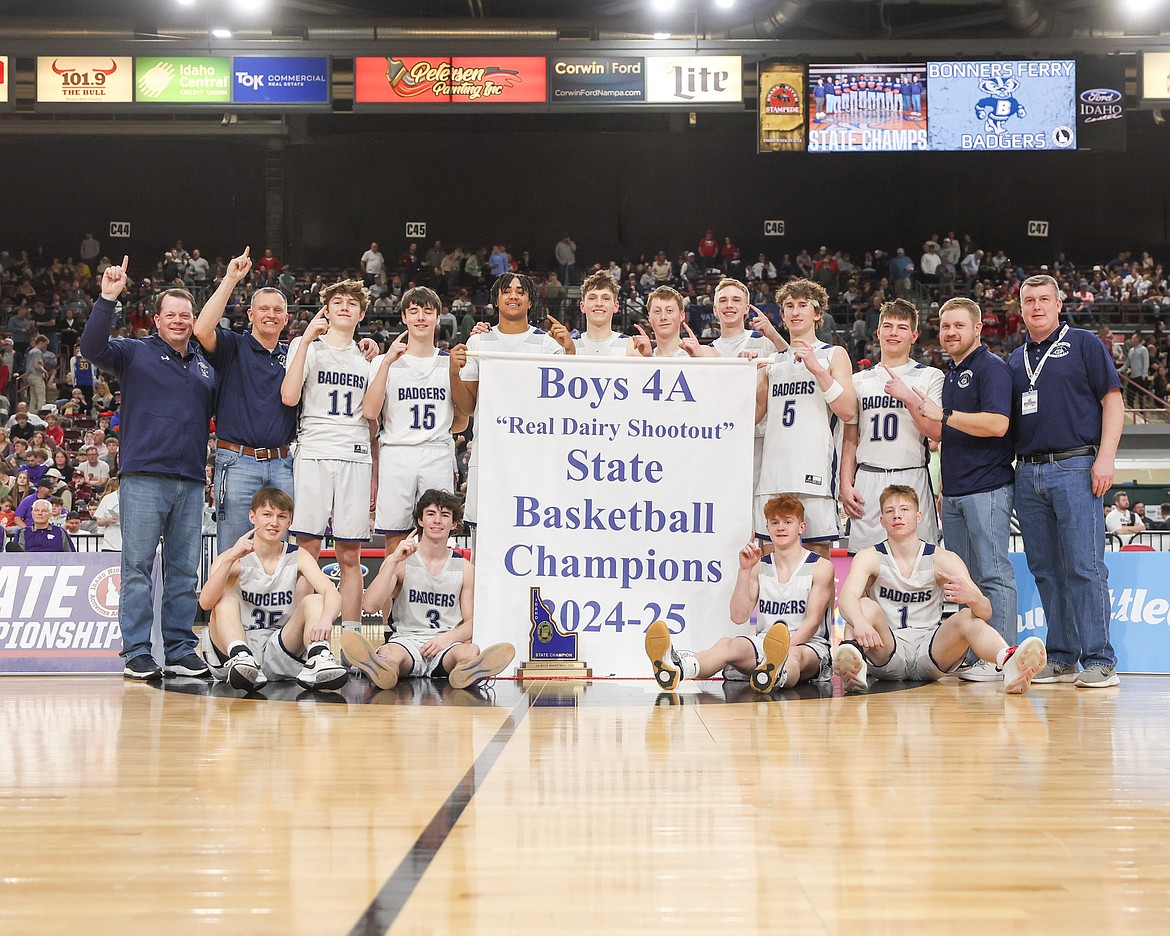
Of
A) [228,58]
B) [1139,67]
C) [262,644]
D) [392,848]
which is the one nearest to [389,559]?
[262,644]

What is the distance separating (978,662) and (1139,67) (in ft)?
59.6

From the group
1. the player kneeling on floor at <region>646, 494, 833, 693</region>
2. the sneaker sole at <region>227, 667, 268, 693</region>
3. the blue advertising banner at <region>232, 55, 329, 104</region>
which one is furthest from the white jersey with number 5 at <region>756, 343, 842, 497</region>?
the blue advertising banner at <region>232, 55, 329, 104</region>

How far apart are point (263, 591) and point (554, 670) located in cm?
161

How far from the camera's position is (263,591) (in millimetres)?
6105

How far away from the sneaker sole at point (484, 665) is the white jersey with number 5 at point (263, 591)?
3.49 ft

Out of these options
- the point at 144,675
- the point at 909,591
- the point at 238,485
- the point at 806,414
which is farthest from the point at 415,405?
the point at 909,591

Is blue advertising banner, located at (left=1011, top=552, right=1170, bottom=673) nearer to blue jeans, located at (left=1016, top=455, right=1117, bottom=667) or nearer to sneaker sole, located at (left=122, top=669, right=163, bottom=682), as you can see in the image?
blue jeans, located at (left=1016, top=455, right=1117, bottom=667)

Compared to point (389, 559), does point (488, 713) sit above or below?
below

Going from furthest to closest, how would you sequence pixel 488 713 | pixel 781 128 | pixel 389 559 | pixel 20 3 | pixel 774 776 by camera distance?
pixel 20 3, pixel 781 128, pixel 389 559, pixel 488 713, pixel 774 776

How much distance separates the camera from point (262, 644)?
6172 millimetres

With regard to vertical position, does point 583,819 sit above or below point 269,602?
below

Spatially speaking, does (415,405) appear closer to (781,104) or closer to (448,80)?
(781,104)

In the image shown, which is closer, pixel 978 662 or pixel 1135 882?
pixel 1135 882

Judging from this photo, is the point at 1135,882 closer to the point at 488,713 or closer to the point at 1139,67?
the point at 488,713
